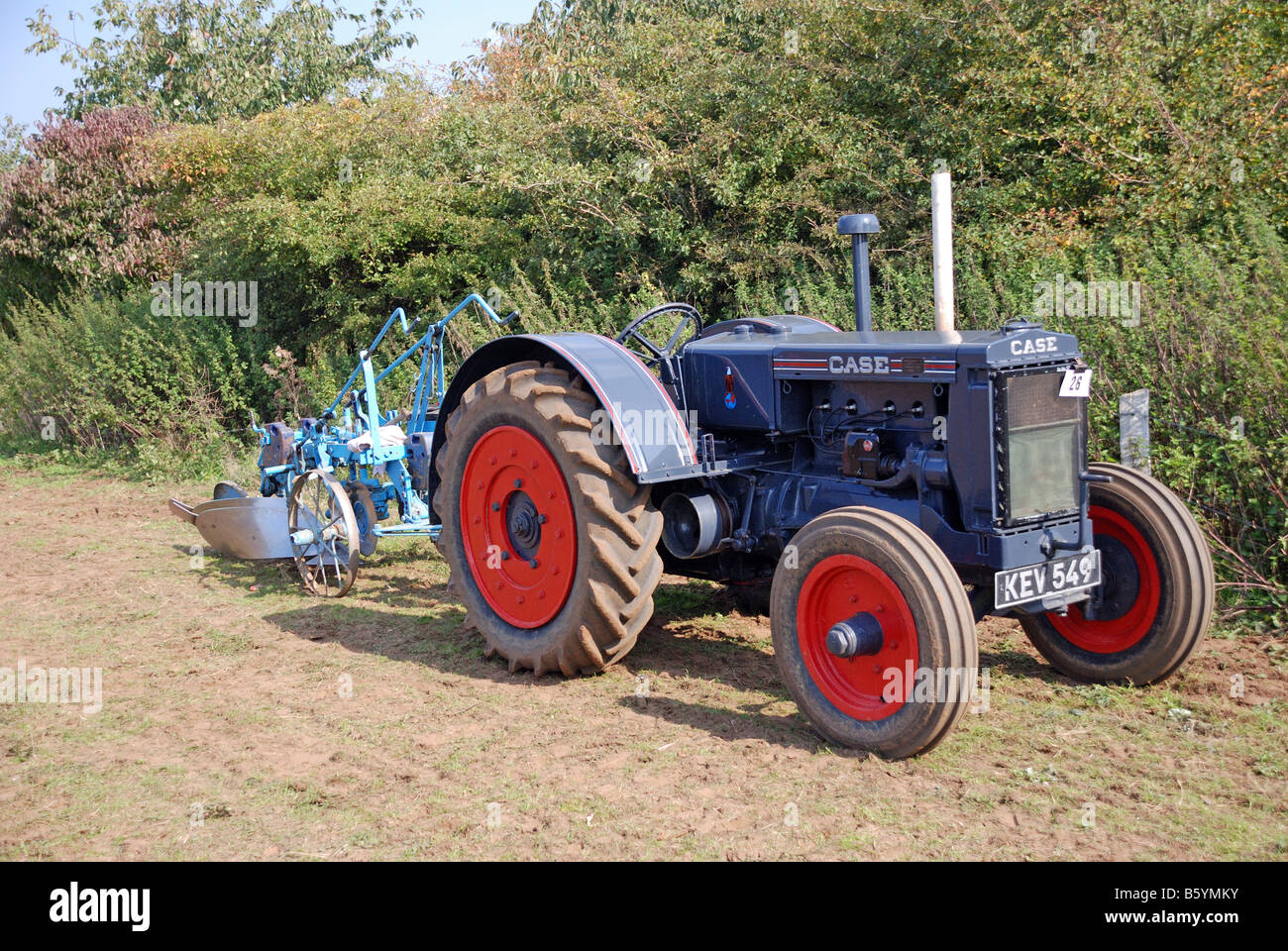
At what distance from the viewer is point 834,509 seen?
4422 mm

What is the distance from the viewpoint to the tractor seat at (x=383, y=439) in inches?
273

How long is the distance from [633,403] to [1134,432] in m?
2.84

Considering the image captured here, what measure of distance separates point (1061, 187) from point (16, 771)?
7403mm

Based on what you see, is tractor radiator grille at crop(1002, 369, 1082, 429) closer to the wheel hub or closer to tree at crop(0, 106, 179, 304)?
the wheel hub

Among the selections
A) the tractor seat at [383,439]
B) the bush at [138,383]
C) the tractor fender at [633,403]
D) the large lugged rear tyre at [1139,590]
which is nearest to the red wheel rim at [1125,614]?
the large lugged rear tyre at [1139,590]

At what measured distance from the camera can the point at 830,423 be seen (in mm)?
4805

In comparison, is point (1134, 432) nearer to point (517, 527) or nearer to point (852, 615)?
point (852, 615)

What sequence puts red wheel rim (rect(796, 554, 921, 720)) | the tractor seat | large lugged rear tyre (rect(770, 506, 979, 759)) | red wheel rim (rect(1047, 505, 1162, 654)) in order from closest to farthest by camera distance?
large lugged rear tyre (rect(770, 506, 979, 759)), red wheel rim (rect(796, 554, 921, 720)), red wheel rim (rect(1047, 505, 1162, 654)), the tractor seat

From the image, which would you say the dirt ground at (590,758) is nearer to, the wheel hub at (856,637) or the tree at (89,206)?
the wheel hub at (856,637)

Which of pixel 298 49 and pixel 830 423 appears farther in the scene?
pixel 298 49

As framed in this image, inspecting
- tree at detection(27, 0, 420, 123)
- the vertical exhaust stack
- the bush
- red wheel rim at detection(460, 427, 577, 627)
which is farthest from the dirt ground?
tree at detection(27, 0, 420, 123)

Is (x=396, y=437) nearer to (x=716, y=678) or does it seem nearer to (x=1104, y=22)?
(x=716, y=678)

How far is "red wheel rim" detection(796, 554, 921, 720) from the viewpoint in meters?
3.88

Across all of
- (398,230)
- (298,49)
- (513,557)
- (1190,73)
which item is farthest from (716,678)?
(298,49)
